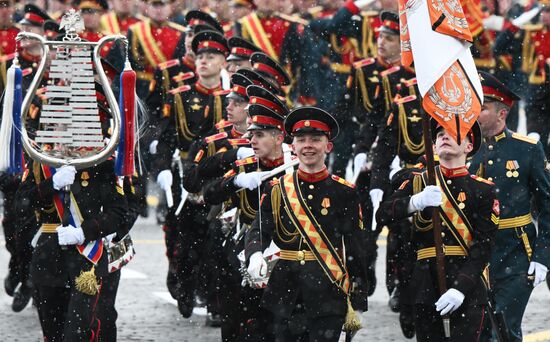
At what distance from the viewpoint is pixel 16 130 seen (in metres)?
11.1

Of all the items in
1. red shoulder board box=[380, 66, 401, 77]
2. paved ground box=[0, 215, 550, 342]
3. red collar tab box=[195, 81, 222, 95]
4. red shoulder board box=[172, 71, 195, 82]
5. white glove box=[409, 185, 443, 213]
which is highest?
red shoulder board box=[380, 66, 401, 77]

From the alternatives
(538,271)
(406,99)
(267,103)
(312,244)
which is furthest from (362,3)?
(312,244)

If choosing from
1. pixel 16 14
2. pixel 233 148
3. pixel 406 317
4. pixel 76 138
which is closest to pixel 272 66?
pixel 233 148

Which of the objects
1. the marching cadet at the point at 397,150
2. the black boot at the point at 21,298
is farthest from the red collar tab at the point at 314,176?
the black boot at the point at 21,298

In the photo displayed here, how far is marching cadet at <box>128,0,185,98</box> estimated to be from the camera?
20.5 m

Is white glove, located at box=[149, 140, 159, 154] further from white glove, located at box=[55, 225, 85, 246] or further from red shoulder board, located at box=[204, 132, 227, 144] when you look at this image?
white glove, located at box=[55, 225, 85, 246]

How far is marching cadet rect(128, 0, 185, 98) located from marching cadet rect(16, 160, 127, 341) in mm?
8888

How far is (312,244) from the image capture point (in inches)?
416

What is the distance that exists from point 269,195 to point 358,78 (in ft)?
20.2

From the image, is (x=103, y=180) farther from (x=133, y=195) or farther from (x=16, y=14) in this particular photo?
(x=16, y=14)

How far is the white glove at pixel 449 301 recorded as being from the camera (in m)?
10.2

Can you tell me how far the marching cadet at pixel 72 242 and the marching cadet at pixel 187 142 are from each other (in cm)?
322

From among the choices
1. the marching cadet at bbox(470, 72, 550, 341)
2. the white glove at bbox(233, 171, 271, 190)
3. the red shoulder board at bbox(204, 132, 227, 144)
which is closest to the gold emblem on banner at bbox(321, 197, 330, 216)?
the white glove at bbox(233, 171, 271, 190)

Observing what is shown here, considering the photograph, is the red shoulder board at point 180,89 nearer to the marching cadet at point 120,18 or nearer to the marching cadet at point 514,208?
the marching cadet at point 514,208
